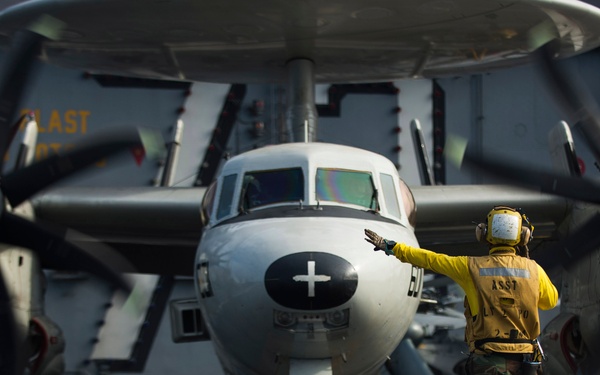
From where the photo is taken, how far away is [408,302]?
8219 mm

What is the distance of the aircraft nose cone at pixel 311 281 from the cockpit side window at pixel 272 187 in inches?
59.0

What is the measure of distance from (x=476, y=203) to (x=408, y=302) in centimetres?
375

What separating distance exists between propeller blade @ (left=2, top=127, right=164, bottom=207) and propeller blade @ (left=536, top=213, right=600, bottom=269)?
14.7 feet

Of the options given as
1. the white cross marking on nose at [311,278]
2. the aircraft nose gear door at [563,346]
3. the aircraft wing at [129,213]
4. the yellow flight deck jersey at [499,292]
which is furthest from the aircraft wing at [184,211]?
the yellow flight deck jersey at [499,292]

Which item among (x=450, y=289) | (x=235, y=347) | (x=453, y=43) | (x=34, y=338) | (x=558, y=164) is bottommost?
(x=450, y=289)

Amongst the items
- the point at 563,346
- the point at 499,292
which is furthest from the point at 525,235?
Result: the point at 563,346

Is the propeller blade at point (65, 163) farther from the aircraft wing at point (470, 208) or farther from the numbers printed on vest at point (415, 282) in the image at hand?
the aircraft wing at point (470, 208)

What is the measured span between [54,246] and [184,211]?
1.97 metres

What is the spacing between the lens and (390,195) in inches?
355

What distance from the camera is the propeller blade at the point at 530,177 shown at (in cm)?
948

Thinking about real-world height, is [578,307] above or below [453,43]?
below

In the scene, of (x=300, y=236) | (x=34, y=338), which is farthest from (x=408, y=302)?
(x=34, y=338)

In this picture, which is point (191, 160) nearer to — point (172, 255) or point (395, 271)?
point (172, 255)

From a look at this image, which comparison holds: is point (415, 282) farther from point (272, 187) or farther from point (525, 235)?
point (525, 235)
